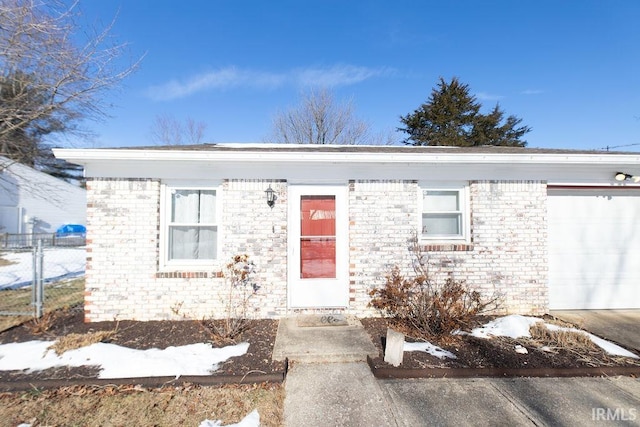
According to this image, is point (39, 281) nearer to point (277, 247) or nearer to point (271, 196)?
point (277, 247)

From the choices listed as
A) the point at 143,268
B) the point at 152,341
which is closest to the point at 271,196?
the point at 143,268

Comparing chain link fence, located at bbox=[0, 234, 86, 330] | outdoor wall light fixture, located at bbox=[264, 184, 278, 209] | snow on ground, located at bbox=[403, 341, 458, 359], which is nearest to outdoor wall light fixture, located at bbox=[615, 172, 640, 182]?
snow on ground, located at bbox=[403, 341, 458, 359]

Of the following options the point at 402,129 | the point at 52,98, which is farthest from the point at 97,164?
the point at 402,129

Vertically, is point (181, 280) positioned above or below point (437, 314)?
above

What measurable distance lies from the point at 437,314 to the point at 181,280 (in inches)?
161

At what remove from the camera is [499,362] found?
3.43 meters

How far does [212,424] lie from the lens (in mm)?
2527

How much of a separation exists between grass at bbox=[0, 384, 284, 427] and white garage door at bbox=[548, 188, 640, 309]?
18.1 ft

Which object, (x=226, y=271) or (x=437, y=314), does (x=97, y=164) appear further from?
(x=437, y=314)

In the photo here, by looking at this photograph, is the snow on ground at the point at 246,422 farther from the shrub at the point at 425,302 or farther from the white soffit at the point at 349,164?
the white soffit at the point at 349,164

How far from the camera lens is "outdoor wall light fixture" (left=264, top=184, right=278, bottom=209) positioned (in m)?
4.82

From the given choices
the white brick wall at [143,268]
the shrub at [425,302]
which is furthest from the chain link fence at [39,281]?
the shrub at [425,302]

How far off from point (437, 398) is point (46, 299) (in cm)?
781

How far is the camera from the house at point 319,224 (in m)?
4.75
